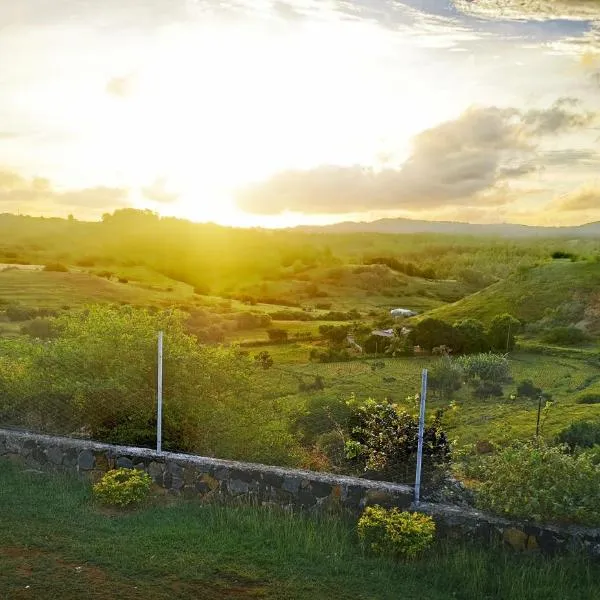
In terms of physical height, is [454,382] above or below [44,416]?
below

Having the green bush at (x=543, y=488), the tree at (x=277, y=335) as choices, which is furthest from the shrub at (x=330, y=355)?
the green bush at (x=543, y=488)

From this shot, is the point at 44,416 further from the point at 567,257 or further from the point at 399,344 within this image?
the point at 567,257

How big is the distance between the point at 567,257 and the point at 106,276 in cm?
2948

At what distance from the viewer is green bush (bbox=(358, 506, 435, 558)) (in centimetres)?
537

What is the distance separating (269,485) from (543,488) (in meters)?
2.63

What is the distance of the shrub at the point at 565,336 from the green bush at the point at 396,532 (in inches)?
1179

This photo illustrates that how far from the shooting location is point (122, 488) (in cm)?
637

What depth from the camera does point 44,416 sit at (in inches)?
328

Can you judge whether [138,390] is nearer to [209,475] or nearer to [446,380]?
[209,475]

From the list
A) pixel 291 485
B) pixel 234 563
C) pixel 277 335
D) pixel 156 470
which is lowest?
pixel 277 335

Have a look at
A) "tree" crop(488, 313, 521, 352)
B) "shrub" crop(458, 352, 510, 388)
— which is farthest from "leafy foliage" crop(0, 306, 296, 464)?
"tree" crop(488, 313, 521, 352)

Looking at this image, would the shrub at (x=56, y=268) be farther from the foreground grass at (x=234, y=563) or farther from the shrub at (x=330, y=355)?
the foreground grass at (x=234, y=563)

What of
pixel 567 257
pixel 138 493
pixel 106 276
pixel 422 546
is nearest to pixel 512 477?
pixel 422 546

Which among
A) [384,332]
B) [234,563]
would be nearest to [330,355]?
[384,332]
